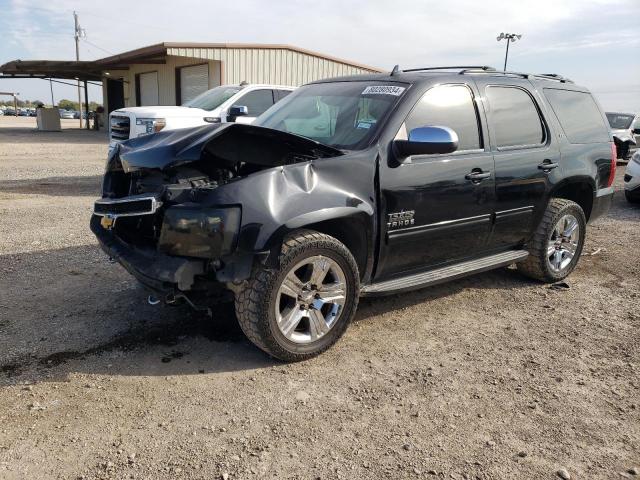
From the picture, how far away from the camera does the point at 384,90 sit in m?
4.09

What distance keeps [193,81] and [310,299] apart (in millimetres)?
20577

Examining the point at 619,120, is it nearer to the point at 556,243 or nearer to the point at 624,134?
the point at 624,134

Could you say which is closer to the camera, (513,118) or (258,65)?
(513,118)

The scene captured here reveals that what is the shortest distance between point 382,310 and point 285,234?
1515 millimetres

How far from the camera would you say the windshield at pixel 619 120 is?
1742 cm

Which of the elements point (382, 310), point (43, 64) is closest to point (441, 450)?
point (382, 310)

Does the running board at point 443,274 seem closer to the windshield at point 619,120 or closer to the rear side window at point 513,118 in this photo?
the rear side window at point 513,118

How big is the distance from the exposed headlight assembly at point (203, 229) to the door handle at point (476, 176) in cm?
195

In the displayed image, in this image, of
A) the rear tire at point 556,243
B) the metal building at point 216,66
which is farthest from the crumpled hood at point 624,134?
the rear tire at point 556,243

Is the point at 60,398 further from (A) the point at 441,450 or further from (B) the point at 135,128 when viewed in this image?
(B) the point at 135,128

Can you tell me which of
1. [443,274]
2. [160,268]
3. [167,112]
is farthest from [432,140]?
[167,112]

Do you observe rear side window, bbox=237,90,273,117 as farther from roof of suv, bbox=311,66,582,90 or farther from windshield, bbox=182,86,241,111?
roof of suv, bbox=311,66,582,90

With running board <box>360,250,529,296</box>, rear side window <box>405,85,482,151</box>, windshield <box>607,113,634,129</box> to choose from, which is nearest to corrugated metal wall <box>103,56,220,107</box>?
windshield <box>607,113,634,129</box>

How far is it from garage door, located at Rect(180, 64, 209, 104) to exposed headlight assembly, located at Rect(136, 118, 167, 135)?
12.3 meters
